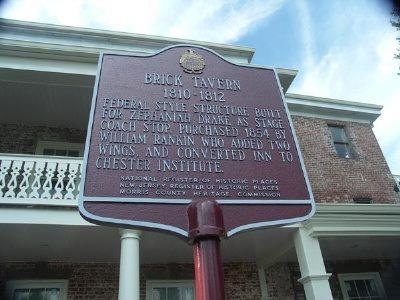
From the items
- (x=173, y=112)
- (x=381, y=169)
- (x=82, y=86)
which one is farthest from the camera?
(x=381, y=169)

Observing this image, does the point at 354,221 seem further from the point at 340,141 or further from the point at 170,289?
the point at 340,141

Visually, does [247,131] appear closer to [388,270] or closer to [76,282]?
[76,282]

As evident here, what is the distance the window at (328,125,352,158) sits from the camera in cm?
1420

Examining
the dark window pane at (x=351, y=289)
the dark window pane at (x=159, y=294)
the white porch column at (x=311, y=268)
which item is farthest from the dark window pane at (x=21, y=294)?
the dark window pane at (x=351, y=289)

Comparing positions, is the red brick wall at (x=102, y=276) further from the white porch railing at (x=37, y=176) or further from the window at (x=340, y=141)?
the window at (x=340, y=141)

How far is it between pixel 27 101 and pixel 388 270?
1258cm

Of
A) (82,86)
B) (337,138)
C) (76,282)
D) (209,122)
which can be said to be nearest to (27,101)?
(82,86)

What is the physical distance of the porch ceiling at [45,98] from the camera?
10.0 m

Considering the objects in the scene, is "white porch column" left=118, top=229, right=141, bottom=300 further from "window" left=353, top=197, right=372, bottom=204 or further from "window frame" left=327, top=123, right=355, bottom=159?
"window frame" left=327, top=123, right=355, bottom=159

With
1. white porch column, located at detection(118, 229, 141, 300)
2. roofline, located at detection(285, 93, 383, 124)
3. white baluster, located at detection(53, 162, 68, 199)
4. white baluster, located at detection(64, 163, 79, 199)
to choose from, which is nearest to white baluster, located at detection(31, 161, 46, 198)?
white baluster, located at detection(53, 162, 68, 199)

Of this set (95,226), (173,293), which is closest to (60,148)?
(95,226)

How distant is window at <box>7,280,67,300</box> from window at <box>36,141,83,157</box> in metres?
3.86

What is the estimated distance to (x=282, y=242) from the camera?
9742 millimetres

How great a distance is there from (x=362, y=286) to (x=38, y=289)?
974 centimetres
